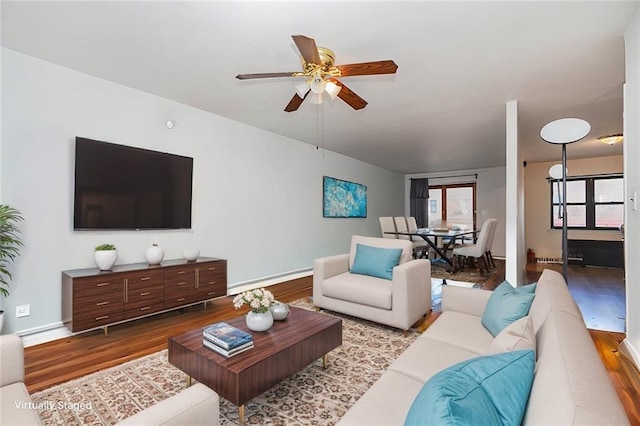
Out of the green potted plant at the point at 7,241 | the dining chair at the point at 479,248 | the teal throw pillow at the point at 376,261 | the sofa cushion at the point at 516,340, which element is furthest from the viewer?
the dining chair at the point at 479,248

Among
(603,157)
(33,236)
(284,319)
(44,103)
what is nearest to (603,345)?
(284,319)

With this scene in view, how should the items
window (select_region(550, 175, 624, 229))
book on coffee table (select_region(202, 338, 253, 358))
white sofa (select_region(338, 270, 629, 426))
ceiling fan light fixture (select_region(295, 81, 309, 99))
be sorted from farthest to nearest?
1. window (select_region(550, 175, 624, 229))
2. ceiling fan light fixture (select_region(295, 81, 309, 99))
3. book on coffee table (select_region(202, 338, 253, 358))
4. white sofa (select_region(338, 270, 629, 426))

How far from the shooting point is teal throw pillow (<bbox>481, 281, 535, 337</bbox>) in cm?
157

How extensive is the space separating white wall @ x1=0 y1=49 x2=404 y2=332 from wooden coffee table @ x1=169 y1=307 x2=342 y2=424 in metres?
1.83

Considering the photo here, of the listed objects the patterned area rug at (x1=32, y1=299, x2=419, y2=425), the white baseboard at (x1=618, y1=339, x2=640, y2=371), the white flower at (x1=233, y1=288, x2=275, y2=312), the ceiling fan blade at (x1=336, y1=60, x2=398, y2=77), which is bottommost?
the patterned area rug at (x1=32, y1=299, x2=419, y2=425)

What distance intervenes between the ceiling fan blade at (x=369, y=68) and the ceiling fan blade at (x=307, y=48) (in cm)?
23

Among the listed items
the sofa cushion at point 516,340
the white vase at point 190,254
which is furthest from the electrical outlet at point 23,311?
the sofa cushion at point 516,340

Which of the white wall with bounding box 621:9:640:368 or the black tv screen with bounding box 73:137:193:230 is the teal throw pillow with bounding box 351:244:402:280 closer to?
the white wall with bounding box 621:9:640:368

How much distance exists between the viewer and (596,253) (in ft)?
21.5

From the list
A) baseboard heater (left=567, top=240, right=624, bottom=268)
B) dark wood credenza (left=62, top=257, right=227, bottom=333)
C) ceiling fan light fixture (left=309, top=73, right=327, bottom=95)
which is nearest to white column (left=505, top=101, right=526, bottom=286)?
ceiling fan light fixture (left=309, top=73, right=327, bottom=95)

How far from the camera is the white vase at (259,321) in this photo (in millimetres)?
1925

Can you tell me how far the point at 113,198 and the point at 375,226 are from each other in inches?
243

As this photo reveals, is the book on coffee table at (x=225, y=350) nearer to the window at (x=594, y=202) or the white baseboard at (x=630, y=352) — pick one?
the white baseboard at (x=630, y=352)

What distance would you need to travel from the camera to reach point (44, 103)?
2.68 meters
